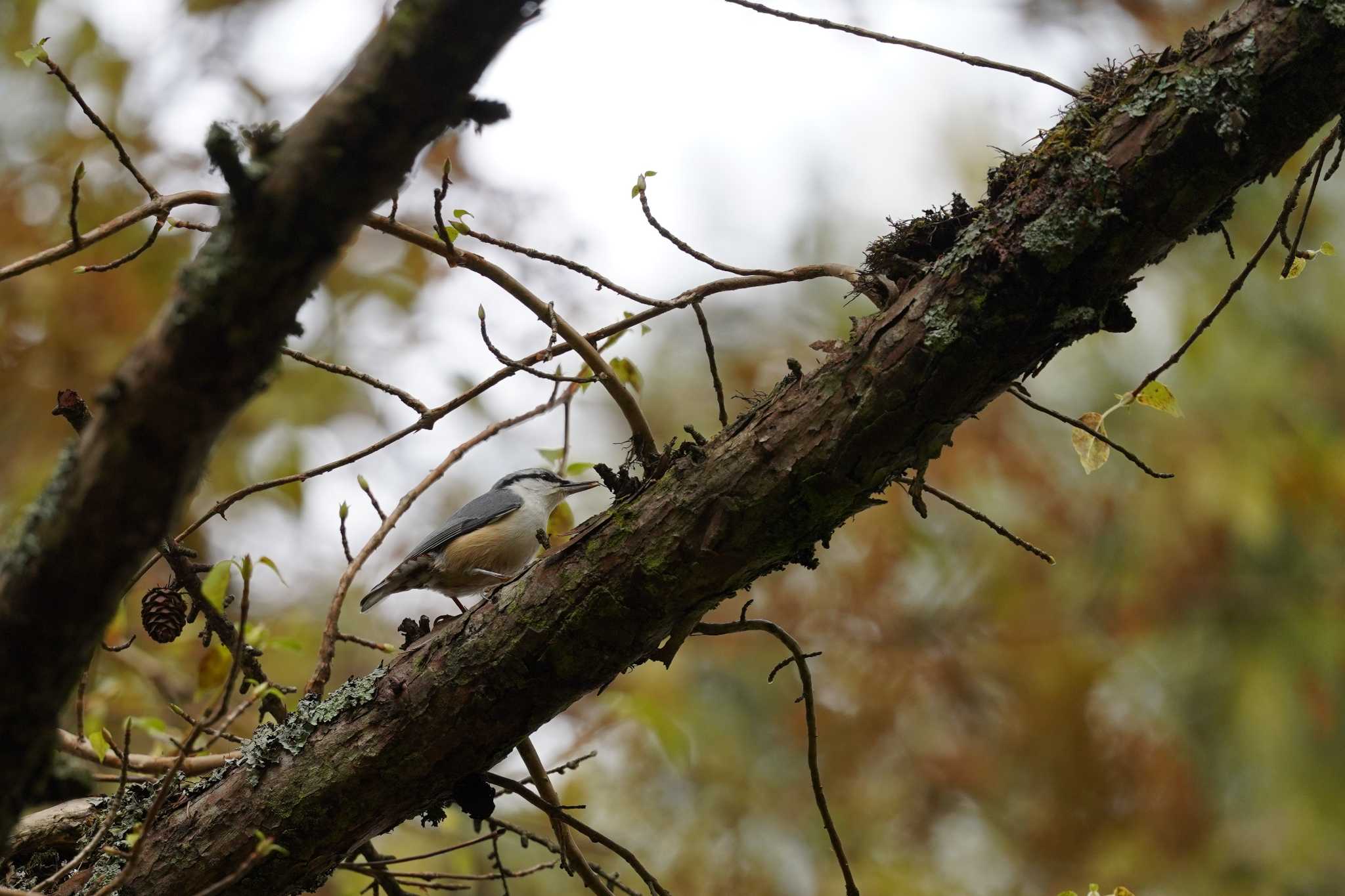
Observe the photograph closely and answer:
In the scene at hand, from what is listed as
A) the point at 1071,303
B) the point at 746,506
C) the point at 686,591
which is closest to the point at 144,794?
the point at 686,591

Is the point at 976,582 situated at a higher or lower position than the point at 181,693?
higher

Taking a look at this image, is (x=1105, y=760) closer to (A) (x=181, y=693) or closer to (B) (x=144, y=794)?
(A) (x=181, y=693)

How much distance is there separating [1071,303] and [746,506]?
56cm

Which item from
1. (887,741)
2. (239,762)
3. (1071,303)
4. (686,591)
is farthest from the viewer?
(887,741)

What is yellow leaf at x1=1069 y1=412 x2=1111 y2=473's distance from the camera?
1961 millimetres

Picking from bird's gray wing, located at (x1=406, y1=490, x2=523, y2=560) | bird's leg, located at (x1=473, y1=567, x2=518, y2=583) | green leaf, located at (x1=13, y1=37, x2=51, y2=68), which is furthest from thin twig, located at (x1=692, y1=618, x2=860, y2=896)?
bird's gray wing, located at (x1=406, y1=490, x2=523, y2=560)

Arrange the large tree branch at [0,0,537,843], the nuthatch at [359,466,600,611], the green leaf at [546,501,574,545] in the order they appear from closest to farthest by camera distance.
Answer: the large tree branch at [0,0,537,843], the green leaf at [546,501,574,545], the nuthatch at [359,466,600,611]

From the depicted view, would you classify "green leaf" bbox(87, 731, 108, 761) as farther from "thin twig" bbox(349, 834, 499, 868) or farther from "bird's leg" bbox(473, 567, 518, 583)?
"bird's leg" bbox(473, 567, 518, 583)

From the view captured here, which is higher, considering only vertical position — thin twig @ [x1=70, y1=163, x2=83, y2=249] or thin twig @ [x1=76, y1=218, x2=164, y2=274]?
thin twig @ [x1=76, y1=218, x2=164, y2=274]

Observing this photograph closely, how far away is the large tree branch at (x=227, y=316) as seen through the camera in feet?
3.22

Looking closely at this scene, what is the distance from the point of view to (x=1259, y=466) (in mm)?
6602

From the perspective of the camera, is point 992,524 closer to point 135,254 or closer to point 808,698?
point 808,698

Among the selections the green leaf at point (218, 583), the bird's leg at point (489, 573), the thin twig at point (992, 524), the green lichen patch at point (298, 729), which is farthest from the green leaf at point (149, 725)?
the thin twig at point (992, 524)

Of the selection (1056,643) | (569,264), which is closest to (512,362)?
(569,264)
